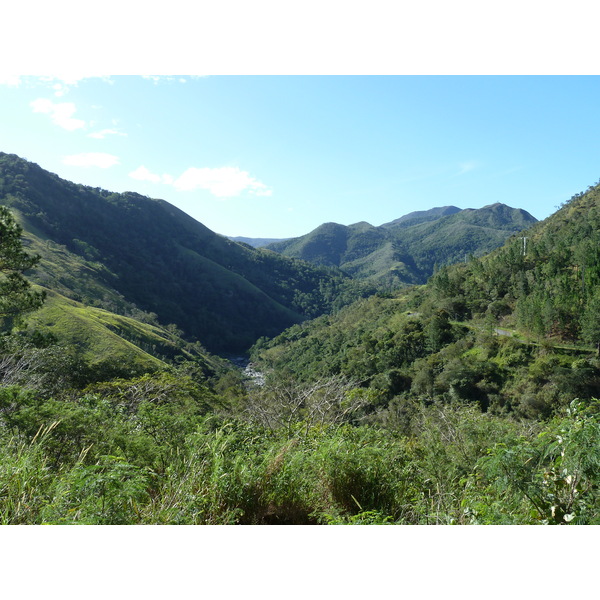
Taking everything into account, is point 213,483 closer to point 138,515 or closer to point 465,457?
point 138,515

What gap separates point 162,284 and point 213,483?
374ft

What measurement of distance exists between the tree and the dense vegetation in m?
0.06

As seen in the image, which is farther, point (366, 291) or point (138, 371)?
point (366, 291)

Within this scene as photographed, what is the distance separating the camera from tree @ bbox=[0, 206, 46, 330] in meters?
7.94

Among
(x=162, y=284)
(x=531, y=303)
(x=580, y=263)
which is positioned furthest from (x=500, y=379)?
(x=162, y=284)

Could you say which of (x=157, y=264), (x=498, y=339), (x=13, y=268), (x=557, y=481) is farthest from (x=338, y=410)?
(x=157, y=264)

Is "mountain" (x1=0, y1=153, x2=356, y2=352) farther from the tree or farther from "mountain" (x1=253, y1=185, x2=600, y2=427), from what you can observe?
the tree

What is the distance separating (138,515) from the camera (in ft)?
8.07

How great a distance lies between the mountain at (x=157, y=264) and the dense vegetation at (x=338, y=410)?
4.52 metres

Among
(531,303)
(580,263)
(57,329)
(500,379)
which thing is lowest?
(500,379)

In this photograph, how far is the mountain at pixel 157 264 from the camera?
90.2 meters

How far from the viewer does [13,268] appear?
834 cm

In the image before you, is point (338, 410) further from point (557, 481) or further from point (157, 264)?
point (157, 264)
